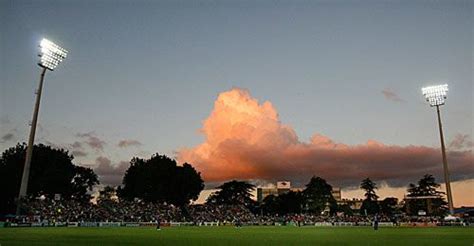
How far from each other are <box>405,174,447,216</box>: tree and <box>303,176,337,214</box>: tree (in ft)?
73.4

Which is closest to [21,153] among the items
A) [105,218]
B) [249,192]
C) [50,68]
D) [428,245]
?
[105,218]

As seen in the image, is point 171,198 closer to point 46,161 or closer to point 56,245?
point 46,161

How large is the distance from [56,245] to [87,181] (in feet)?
256

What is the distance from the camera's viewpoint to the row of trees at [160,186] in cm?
8181

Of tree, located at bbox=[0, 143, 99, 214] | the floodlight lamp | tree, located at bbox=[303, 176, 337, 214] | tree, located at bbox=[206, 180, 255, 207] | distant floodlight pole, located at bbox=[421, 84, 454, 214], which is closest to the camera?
distant floodlight pole, located at bbox=[421, 84, 454, 214]

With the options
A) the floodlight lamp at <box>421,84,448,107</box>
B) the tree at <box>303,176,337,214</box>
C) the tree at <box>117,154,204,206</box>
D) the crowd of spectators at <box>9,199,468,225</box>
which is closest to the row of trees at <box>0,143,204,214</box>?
the tree at <box>117,154,204,206</box>

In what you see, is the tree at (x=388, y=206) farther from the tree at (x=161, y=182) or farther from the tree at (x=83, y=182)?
the tree at (x=83, y=182)

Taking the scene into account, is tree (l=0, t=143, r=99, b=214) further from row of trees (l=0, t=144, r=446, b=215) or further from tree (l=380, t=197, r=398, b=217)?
tree (l=380, t=197, r=398, b=217)

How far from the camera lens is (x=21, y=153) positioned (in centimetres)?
8306

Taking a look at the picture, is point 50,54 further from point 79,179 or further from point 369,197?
point 369,197

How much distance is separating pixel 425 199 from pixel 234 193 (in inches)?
2398

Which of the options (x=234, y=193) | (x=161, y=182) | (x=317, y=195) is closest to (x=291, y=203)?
(x=317, y=195)

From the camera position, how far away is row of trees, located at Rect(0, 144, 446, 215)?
3221 inches

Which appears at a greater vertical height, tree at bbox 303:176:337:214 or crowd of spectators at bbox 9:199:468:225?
tree at bbox 303:176:337:214
